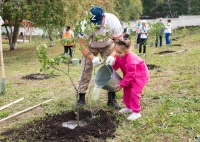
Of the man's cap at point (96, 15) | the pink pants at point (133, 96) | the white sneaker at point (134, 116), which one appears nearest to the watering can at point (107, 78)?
the pink pants at point (133, 96)

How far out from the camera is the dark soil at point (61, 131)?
11.3 ft

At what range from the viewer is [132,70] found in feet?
12.6

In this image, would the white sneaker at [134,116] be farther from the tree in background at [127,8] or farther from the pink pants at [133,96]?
the tree in background at [127,8]

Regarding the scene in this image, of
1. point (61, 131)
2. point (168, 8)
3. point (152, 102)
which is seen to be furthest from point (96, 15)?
point (168, 8)

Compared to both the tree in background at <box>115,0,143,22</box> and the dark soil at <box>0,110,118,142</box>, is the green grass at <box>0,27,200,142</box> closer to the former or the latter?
the dark soil at <box>0,110,118,142</box>

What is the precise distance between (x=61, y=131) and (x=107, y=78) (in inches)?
38.8

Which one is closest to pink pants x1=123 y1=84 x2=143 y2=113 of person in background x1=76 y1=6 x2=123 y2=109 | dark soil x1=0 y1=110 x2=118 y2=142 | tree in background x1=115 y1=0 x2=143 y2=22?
dark soil x1=0 y1=110 x2=118 y2=142

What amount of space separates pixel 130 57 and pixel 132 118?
0.84 meters

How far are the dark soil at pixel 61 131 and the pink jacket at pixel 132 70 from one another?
1.90ft

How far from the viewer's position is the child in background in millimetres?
3830

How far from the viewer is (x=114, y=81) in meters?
3.91

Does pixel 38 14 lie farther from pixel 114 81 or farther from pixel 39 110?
pixel 114 81

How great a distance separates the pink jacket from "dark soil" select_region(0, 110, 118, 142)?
0.58 meters

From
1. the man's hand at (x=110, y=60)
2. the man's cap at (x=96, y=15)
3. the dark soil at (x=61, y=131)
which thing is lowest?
the dark soil at (x=61, y=131)
